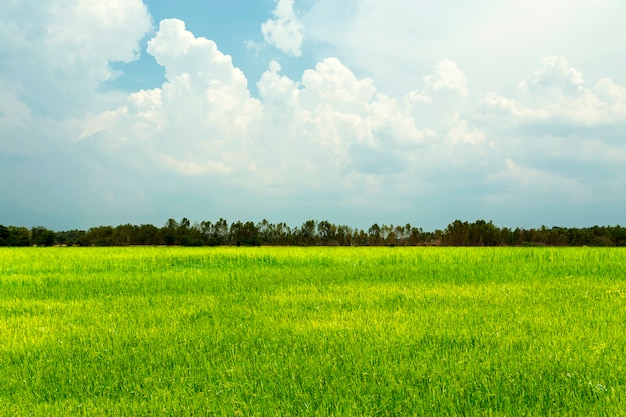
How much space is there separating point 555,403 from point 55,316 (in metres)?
10.2

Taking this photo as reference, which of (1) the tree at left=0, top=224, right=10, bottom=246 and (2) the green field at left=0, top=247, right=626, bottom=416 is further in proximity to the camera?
(1) the tree at left=0, top=224, right=10, bottom=246

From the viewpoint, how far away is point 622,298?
11.6 m

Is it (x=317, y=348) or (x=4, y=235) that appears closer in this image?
(x=317, y=348)

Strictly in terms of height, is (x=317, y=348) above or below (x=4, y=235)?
below

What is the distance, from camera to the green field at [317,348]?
17.7ft

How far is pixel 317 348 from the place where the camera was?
23.7ft

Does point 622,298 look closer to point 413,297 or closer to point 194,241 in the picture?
point 413,297

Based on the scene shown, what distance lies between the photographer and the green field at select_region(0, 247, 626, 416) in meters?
5.40

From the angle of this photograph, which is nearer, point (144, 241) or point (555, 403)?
point (555, 403)

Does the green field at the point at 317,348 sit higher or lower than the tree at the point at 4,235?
lower

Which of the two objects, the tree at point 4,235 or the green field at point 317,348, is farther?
the tree at point 4,235

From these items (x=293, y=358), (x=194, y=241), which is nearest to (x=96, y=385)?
(x=293, y=358)

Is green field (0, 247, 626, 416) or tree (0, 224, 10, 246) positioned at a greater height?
tree (0, 224, 10, 246)

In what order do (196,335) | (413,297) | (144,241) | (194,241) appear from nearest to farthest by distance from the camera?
(196,335) → (413,297) → (194,241) → (144,241)
